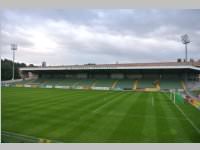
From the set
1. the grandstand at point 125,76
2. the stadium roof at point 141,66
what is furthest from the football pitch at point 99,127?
the grandstand at point 125,76

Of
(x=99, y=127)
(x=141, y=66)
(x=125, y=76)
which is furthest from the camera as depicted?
(x=125, y=76)

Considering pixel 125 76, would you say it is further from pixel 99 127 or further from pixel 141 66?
pixel 99 127

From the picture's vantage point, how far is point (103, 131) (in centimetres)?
1337

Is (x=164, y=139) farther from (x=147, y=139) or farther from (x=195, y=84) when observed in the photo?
(x=195, y=84)

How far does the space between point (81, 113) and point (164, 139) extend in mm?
8095

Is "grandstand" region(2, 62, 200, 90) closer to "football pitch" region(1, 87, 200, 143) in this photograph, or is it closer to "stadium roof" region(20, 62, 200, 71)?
"stadium roof" region(20, 62, 200, 71)

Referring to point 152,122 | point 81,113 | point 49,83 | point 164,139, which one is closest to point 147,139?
point 164,139

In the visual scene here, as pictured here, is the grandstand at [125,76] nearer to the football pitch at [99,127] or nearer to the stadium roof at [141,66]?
the stadium roof at [141,66]

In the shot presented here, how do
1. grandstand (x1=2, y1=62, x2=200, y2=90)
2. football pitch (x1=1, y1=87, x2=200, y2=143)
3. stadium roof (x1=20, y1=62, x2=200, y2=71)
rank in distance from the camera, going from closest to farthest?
football pitch (x1=1, y1=87, x2=200, y2=143) → stadium roof (x1=20, y1=62, x2=200, y2=71) → grandstand (x1=2, y1=62, x2=200, y2=90)

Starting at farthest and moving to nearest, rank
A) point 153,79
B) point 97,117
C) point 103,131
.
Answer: point 153,79 → point 97,117 → point 103,131

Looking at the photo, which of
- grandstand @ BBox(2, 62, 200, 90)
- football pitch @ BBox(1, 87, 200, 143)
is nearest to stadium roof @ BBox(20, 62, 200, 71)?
grandstand @ BBox(2, 62, 200, 90)

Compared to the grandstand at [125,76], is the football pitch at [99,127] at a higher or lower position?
lower

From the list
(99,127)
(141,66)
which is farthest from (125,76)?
(99,127)

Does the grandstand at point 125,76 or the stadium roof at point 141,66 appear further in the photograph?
the grandstand at point 125,76
